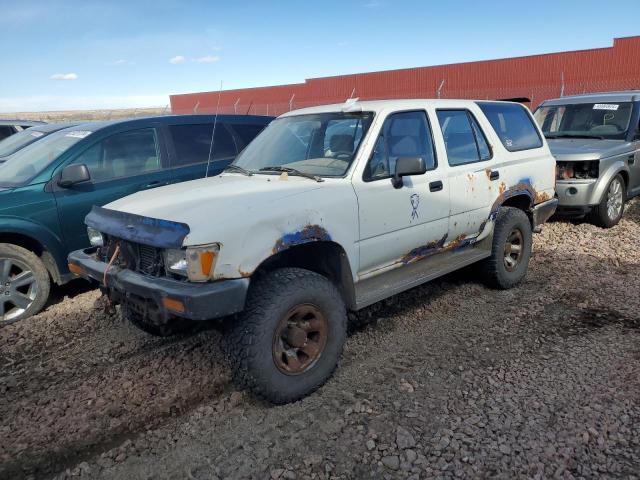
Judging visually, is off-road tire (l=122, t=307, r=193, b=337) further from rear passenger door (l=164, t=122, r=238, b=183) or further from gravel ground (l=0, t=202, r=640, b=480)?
rear passenger door (l=164, t=122, r=238, b=183)

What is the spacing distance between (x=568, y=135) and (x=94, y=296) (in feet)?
23.2

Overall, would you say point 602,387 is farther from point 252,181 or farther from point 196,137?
point 196,137

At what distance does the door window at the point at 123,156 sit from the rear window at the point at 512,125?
11.1 ft

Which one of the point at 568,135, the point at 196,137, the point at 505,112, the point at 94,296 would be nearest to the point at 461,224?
the point at 505,112

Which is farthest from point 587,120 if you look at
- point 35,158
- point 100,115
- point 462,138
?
point 100,115

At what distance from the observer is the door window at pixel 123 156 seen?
5.10 meters

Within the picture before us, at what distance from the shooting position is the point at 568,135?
26.1 ft

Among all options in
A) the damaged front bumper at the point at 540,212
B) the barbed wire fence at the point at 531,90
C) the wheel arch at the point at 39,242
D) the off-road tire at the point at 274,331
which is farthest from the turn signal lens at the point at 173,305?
the barbed wire fence at the point at 531,90

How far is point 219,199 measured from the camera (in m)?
3.18

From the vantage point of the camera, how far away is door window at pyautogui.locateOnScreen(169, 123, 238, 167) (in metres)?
5.66

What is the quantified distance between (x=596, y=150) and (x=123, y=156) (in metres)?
5.99

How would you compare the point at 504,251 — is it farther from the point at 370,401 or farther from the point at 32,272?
the point at 32,272

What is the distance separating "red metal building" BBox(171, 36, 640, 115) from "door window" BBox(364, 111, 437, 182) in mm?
14009

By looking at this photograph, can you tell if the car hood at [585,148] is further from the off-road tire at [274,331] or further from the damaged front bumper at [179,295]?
the damaged front bumper at [179,295]
